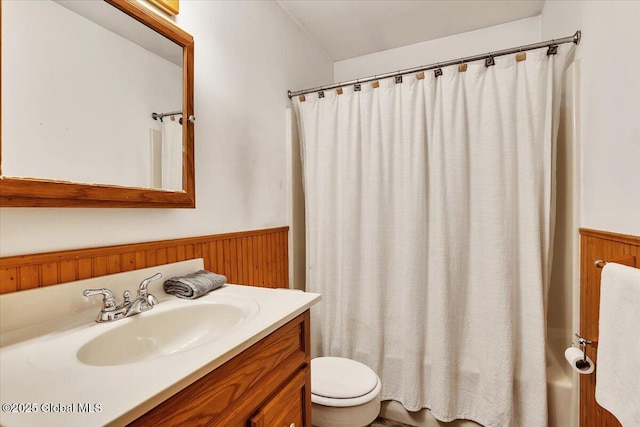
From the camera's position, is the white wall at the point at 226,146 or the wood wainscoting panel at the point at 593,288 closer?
the white wall at the point at 226,146

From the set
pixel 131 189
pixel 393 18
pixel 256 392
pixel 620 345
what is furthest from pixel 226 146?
pixel 620 345

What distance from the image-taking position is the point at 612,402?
875 mm

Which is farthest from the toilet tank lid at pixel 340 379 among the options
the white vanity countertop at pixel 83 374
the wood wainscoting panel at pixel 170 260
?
the white vanity countertop at pixel 83 374

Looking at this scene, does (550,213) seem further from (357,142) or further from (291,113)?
(291,113)

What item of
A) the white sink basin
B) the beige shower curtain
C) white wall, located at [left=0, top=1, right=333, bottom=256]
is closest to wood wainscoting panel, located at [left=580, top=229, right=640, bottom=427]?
the beige shower curtain

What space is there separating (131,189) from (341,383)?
1.17 m

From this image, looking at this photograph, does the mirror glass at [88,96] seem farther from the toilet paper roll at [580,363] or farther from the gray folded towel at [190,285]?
the toilet paper roll at [580,363]

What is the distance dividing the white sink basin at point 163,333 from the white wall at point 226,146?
290 mm

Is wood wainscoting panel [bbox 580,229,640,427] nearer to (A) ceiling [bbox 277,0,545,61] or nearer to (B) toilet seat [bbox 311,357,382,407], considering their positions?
(B) toilet seat [bbox 311,357,382,407]

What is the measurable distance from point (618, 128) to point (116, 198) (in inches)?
66.2

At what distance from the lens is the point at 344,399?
131 cm

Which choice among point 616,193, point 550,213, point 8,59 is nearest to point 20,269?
point 8,59

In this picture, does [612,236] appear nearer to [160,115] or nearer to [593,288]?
[593,288]

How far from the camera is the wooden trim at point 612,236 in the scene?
38.5 inches
